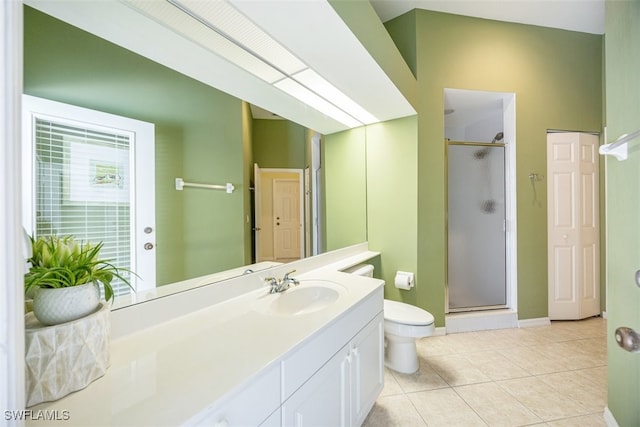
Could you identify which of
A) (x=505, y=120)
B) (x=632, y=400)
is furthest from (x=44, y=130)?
(x=505, y=120)

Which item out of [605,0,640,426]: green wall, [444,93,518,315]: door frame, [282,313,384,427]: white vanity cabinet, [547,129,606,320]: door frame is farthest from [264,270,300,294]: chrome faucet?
[547,129,606,320]: door frame

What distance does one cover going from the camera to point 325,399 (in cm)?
99

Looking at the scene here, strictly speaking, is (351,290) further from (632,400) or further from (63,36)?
(63,36)

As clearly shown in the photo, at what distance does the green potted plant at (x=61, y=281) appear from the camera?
1.96 feet

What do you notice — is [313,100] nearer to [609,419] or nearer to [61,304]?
[61,304]

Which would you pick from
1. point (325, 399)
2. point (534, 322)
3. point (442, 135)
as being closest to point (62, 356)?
point (325, 399)

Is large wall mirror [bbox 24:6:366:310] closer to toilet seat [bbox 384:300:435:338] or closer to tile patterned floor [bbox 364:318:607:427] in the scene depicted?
toilet seat [bbox 384:300:435:338]

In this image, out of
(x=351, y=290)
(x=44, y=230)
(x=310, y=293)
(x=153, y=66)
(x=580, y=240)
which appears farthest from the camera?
(x=580, y=240)

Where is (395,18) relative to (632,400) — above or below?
above

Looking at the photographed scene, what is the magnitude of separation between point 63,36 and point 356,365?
1.69 metres

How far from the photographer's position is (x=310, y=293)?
1.51 meters

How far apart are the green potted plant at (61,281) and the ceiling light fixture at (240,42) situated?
0.94 m

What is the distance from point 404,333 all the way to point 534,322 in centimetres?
186

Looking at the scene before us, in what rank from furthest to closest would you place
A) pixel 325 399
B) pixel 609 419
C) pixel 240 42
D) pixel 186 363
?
pixel 609 419 < pixel 240 42 < pixel 325 399 < pixel 186 363
